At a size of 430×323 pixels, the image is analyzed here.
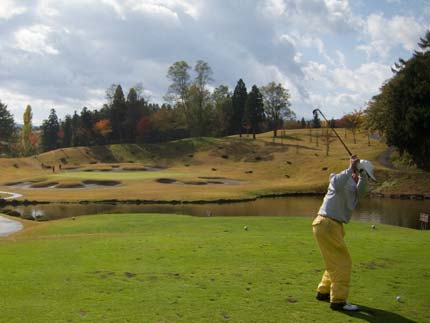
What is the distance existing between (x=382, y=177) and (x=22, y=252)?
174ft

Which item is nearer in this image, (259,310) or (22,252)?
(259,310)

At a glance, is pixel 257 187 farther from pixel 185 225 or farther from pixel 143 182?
pixel 185 225

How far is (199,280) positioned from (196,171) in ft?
240

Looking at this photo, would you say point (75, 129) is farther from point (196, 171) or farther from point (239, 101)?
point (196, 171)

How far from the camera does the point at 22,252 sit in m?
15.9

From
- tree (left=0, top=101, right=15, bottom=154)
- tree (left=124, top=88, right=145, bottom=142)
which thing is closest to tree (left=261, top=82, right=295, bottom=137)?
tree (left=124, top=88, right=145, bottom=142)

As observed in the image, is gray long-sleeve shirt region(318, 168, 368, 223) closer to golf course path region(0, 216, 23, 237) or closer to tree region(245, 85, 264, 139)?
golf course path region(0, 216, 23, 237)

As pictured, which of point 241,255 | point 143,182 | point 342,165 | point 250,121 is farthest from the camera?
point 250,121

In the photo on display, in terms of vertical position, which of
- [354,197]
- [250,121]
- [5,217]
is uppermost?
[250,121]

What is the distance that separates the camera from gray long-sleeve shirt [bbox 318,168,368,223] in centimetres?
973

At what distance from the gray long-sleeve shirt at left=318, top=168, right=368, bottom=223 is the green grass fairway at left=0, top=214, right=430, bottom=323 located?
186 cm

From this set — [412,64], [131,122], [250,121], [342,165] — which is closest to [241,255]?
[412,64]

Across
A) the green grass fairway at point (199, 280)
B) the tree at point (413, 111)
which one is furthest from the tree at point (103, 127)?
the green grass fairway at point (199, 280)

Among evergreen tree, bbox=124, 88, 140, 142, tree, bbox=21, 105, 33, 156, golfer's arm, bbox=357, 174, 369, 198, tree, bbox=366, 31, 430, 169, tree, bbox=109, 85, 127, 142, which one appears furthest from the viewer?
tree, bbox=21, 105, 33, 156
